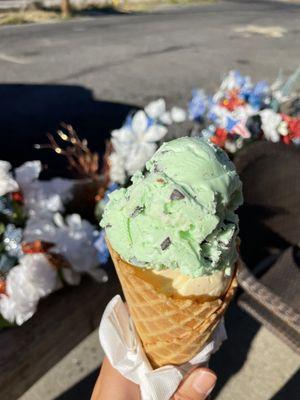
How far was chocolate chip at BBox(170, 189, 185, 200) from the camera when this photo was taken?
4.09 feet

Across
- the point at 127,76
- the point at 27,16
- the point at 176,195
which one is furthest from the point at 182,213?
the point at 27,16

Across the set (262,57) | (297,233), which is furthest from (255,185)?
(262,57)

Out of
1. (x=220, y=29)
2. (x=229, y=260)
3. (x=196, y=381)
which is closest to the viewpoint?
(x=229, y=260)

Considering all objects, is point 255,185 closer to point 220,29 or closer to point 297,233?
point 297,233

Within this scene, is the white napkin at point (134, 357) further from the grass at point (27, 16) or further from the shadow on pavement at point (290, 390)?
the grass at point (27, 16)

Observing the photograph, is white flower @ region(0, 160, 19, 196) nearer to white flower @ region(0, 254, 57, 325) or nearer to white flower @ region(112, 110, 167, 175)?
white flower @ region(0, 254, 57, 325)

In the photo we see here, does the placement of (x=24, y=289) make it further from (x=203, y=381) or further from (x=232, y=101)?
(x=232, y=101)

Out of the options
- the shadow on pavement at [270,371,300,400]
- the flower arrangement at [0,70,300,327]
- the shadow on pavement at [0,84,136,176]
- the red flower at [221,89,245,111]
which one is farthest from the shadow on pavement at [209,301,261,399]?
the shadow on pavement at [0,84,136,176]

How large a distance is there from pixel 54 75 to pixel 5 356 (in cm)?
732

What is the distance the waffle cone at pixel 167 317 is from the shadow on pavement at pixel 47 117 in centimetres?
→ 340

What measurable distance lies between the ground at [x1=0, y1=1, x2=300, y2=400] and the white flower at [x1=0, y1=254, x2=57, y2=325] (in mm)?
576

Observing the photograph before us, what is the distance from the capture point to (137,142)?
2.65 m

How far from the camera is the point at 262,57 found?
11805 millimetres

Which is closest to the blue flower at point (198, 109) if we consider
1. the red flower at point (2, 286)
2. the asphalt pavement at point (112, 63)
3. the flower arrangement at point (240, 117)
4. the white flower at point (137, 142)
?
the flower arrangement at point (240, 117)
